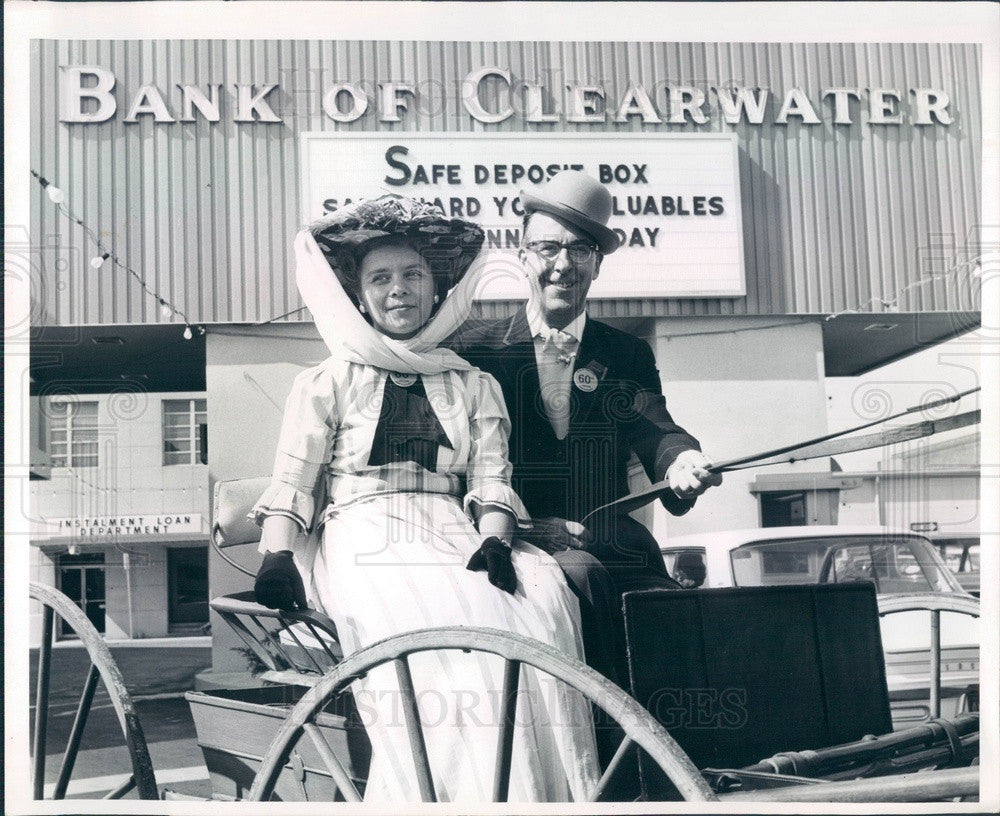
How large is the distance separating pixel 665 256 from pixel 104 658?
7.93ft

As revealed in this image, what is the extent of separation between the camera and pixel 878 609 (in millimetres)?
3531

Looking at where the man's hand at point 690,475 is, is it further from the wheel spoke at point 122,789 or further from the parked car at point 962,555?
the wheel spoke at point 122,789

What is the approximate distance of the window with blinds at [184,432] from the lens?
3447 millimetres

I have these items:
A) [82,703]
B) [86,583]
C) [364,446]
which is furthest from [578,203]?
[82,703]

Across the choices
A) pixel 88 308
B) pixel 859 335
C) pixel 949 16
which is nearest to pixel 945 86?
pixel 949 16

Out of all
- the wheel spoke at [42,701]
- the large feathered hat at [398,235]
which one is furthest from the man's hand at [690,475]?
the wheel spoke at [42,701]

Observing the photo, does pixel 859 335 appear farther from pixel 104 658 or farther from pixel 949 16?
pixel 104 658

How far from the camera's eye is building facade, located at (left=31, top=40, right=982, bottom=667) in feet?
11.6

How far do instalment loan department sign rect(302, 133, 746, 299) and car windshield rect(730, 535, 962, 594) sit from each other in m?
0.95

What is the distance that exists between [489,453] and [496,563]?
1.26 feet

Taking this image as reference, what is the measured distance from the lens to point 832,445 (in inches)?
140

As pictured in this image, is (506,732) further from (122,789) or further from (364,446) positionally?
(122,789)

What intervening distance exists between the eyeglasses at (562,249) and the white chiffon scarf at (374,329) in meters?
0.22

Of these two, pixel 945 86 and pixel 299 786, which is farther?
pixel 945 86
